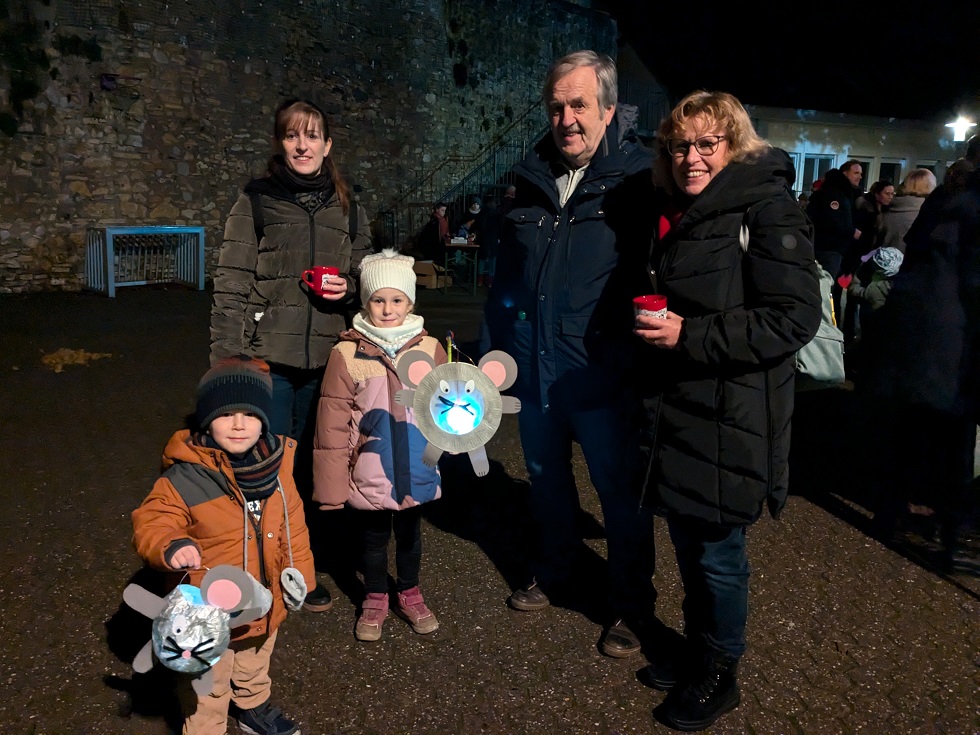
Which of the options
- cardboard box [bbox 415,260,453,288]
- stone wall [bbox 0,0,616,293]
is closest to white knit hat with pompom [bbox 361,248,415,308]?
cardboard box [bbox 415,260,453,288]

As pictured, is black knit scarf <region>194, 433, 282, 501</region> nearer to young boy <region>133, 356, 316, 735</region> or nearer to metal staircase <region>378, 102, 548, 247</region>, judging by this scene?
young boy <region>133, 356, 316, 735</region>

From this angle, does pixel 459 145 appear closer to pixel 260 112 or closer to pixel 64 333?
pixel 260 112

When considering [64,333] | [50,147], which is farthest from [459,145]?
[64,333]

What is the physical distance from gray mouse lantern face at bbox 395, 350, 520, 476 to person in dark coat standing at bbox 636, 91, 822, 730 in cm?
52

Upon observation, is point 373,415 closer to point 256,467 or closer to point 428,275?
point 256,467

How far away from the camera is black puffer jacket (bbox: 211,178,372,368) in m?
3.06

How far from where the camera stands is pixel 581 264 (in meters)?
2.73

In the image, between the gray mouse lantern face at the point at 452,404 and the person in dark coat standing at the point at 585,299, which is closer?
the gray mouse lantern face at the point at 452,404

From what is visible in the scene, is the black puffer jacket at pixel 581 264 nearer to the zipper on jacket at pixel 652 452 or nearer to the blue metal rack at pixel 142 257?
the zipper on jacket at pixel 652 452

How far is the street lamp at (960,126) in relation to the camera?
2175 cm

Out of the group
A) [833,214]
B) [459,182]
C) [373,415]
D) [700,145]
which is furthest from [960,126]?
[373,415]

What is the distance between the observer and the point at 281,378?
321 centimetres

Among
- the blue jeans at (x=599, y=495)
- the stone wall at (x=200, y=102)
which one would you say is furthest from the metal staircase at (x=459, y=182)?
the blue jeans at (x=599, y=495)

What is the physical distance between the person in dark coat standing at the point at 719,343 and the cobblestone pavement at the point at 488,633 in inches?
18.9
